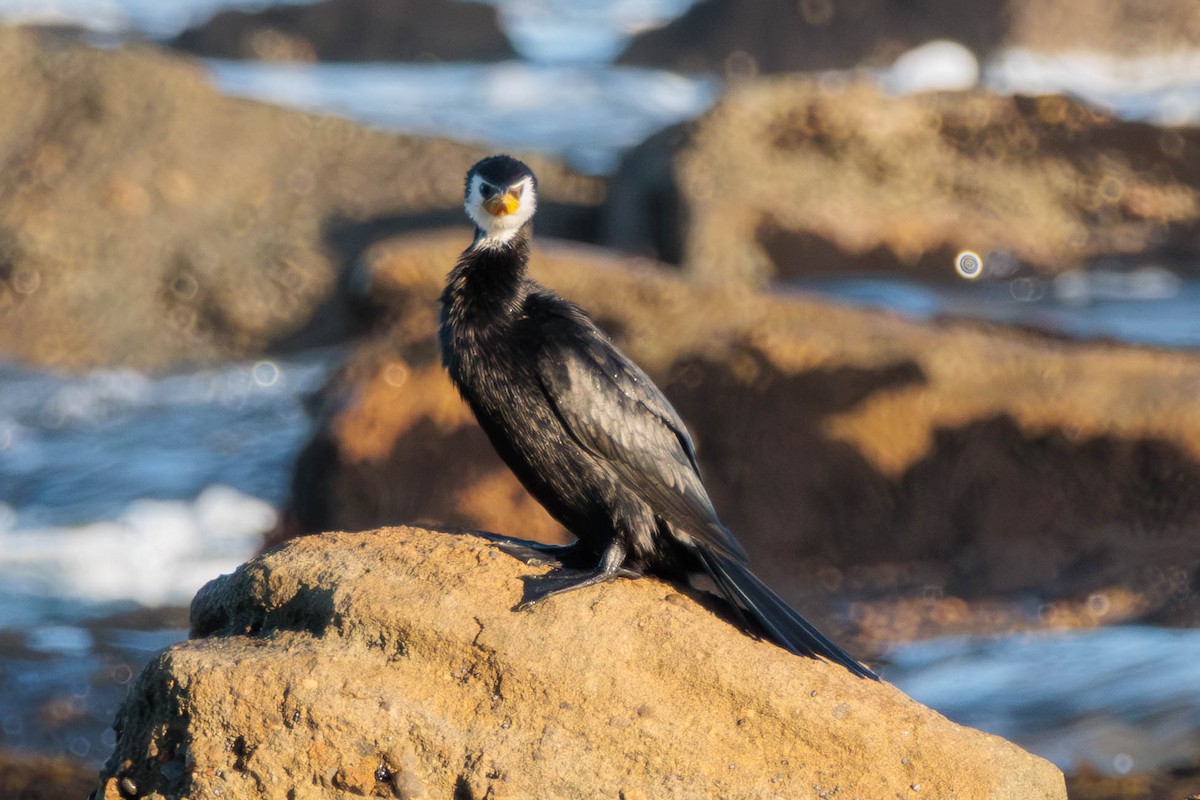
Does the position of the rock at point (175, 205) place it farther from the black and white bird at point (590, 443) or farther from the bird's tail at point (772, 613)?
the bird's tail at point (772, 613)

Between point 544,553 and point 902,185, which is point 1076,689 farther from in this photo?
point 902,185

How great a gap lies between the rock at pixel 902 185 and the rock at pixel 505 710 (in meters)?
7.44

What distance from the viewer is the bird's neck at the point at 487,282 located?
15.5ft

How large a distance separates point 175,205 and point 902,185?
21.6 feet

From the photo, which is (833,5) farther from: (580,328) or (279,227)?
(580,328)

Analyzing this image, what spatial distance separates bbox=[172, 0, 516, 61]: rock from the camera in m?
23.0

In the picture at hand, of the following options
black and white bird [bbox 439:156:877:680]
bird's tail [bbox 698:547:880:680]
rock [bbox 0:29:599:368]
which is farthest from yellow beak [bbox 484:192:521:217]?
rock [bbox 0:29:599:368]

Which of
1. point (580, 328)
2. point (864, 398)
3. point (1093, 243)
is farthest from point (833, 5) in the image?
point (580, 328)

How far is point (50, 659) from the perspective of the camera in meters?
7.78

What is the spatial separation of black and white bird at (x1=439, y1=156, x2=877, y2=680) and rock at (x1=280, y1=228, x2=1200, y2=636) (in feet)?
11.2

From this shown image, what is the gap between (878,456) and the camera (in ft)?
27.2

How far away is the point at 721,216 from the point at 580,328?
24.9 feet

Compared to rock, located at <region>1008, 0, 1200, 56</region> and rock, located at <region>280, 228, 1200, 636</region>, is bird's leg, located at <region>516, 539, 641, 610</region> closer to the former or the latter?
rock, located at <region>280, 228, 1200, 636</region>

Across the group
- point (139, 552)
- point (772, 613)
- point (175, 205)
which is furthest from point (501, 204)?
point (175, 205)
